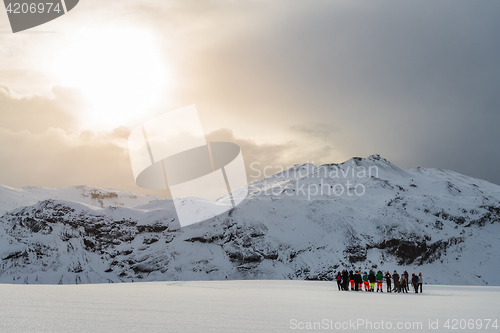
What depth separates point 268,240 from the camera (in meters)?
75.7

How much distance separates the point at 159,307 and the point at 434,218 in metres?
77.9

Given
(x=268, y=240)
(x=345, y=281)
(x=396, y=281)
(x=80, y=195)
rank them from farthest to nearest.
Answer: (x=80, y=195)
(x=268, y=240)
(x=396, y=281)
(x=345, y=281)

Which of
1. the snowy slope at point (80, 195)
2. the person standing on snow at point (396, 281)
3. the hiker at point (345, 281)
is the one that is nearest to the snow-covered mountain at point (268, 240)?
the person standing on snow at point (396, 281)

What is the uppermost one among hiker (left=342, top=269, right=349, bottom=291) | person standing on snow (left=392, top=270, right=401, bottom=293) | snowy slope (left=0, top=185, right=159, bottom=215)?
hiker (left=342, top=269, right=349, bottom=291)

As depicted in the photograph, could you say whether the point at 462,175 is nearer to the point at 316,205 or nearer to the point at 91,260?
the point at 316,205

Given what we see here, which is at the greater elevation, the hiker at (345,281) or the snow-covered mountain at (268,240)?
the hiker at (345,281)

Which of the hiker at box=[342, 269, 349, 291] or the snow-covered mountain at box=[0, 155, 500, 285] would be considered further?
the snow-covered mountain at box=[0, 155, 500, 285]

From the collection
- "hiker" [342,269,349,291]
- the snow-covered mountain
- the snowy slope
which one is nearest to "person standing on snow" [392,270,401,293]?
"hiker" [342,269,349,291]

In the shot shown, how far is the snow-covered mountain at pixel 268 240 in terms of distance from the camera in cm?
6756

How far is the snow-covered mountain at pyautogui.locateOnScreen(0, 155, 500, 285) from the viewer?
67562mm
